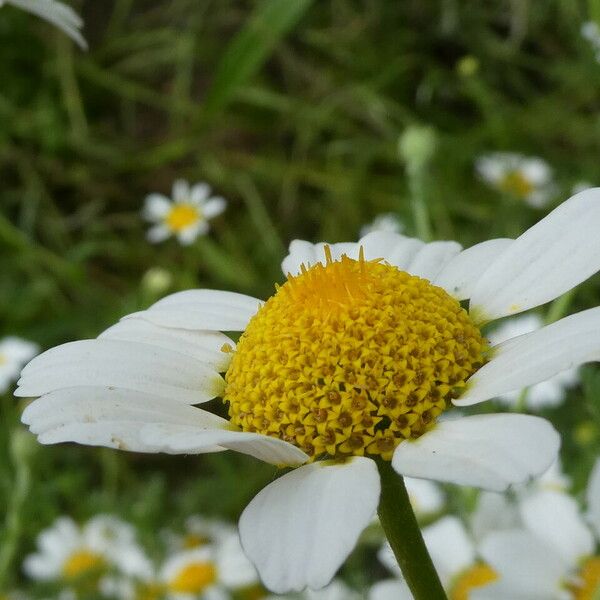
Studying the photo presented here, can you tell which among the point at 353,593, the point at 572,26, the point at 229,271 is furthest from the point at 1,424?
the point at 572,26

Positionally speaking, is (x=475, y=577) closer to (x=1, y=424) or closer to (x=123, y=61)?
(x=1, y=424)

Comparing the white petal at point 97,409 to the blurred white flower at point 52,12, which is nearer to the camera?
the white petal at point 97,409

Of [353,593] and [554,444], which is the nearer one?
[554,444]

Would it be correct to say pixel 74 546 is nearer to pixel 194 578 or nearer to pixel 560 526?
pixel 194 578

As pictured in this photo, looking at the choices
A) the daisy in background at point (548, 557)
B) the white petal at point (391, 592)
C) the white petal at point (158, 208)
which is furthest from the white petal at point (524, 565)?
the white petal at point (158, 208)

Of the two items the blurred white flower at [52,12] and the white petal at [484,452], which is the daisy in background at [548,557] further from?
the blurred white flower at [52,12]

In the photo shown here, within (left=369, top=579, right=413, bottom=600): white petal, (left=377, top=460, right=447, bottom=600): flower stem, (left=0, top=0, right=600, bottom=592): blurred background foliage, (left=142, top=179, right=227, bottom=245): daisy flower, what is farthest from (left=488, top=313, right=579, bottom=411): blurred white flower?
(left=377, top=460, right=447, bottom=600): flower stem
